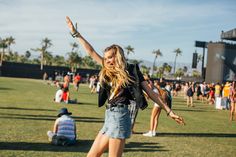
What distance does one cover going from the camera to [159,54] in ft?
486

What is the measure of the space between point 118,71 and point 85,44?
2.21ft

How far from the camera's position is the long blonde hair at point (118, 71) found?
14.3 ft

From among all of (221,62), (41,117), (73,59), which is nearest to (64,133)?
(41,117)

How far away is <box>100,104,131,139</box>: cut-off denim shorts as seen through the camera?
14.4ft

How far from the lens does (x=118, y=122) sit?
173 inches

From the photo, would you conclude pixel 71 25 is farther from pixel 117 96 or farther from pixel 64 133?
pixel 64 133

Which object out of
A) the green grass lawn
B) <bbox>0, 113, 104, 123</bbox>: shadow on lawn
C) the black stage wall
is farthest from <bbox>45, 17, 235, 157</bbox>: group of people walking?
the black stage wall

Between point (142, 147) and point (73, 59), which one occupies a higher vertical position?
point (73, 59)

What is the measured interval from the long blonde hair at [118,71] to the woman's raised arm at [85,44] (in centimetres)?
26

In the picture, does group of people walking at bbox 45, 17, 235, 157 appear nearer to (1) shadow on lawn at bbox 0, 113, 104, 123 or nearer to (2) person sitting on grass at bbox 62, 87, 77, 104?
(1) shadow on lawn at bbox 0, 113, 104, 123

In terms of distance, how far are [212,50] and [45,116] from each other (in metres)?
46.1

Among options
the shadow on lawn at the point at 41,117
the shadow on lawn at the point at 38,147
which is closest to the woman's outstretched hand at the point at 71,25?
the shadow on lawn at the point at 38,147

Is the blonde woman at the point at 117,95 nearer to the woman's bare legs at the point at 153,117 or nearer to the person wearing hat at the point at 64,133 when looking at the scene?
the person wearing hat at the point at 64,133

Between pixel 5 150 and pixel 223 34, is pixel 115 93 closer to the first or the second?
pixel 5 150
